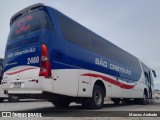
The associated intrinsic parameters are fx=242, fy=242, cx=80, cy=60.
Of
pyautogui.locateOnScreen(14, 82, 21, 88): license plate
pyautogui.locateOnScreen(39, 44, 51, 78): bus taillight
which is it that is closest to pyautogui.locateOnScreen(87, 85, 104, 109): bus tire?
pyautogui.locateOnScreen(39, 44, 51, 78): bus taillight

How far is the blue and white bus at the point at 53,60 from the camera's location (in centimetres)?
727

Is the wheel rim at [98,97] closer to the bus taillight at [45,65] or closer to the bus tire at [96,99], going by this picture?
the bus tire at [96,99]

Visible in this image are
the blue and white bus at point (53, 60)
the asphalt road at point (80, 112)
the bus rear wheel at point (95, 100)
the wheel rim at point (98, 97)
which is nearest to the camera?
the asphalt road at point (80, 112)

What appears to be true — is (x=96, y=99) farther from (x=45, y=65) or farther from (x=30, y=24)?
(x=30, y=24)

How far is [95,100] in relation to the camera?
9.66 metres

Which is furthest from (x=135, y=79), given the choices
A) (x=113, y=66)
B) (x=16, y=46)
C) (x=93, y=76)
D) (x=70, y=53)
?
(x=16, y=46)

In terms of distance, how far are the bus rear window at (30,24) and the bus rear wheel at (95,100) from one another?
11.0ft

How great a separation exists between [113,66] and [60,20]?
4.69 meters

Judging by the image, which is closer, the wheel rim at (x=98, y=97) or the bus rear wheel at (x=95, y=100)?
the bus rear wheel at (x=95, y=100)

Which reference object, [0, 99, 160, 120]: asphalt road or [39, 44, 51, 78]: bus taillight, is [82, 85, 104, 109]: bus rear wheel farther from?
[39, 44, 51, 78]: bus taillight

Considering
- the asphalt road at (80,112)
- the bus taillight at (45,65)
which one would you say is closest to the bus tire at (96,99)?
the asphalt road at (80,112)

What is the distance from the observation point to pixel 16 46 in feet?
27.2

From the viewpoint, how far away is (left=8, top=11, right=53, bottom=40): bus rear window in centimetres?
766

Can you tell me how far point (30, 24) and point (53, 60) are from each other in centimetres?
166
